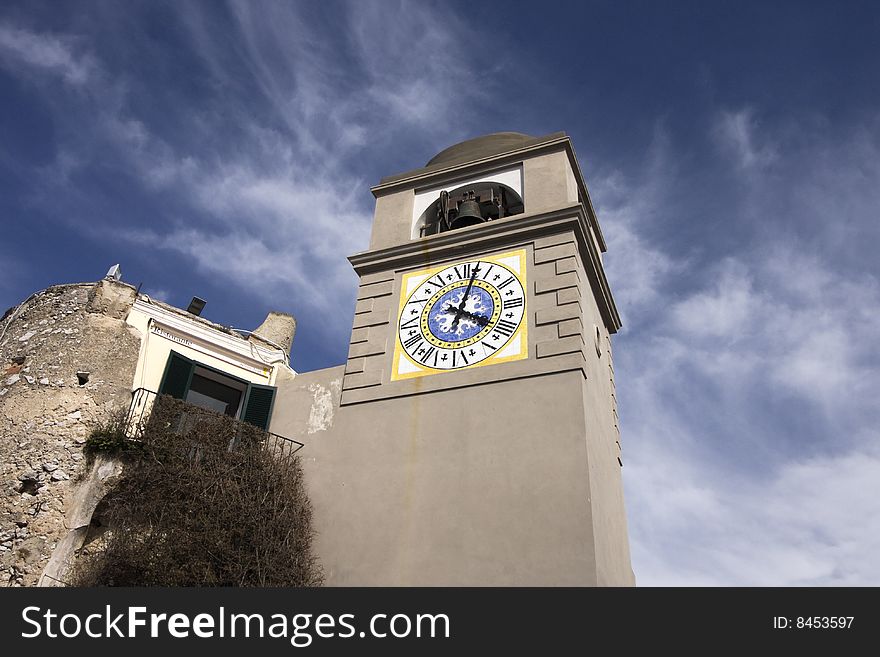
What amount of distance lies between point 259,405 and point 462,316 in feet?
12.2

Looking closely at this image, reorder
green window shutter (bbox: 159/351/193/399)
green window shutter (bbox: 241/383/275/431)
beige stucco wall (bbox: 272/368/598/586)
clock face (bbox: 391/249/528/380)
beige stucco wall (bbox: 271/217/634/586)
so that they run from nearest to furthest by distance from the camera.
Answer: beige stucco wall (bbox: 272/368/598/586) → beige stucco wall (bbox: 271/217/634/586) → clock face (bbox: 391/249/528/380) → green window shutter (bbox: 159/351/193/399) → green window shutter (bbox: 241/383/275/431)

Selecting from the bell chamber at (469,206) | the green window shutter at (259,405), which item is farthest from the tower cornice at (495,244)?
the green window shutter at (259,405)

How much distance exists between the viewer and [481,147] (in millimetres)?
16734

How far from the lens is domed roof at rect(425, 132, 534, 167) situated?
1602 centimetres

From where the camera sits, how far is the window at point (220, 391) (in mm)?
13664

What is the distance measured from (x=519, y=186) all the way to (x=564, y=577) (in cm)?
738

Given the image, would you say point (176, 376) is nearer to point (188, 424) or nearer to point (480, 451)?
point (188, 424)

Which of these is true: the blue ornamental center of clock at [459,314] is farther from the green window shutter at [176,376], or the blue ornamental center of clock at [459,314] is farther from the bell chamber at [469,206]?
the green window shutter at [176,376]

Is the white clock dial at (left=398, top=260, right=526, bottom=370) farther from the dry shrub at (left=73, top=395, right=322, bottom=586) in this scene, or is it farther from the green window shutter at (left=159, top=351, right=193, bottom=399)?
the green window shutter at (left=159, top=351, right=193, bottom=399)

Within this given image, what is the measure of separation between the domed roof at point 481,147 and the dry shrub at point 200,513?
6805 mm

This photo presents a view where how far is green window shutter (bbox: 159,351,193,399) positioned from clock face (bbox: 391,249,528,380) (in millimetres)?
3331

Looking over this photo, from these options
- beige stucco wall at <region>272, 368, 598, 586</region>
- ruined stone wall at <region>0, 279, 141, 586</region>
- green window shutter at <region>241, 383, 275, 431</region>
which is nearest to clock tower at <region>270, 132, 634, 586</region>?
beige stucco wall at <region>272, 368, 598, 586</region>

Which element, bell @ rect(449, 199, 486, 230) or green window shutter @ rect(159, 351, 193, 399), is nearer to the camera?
green window shutter @ rect(159, 351, 193, 399)
